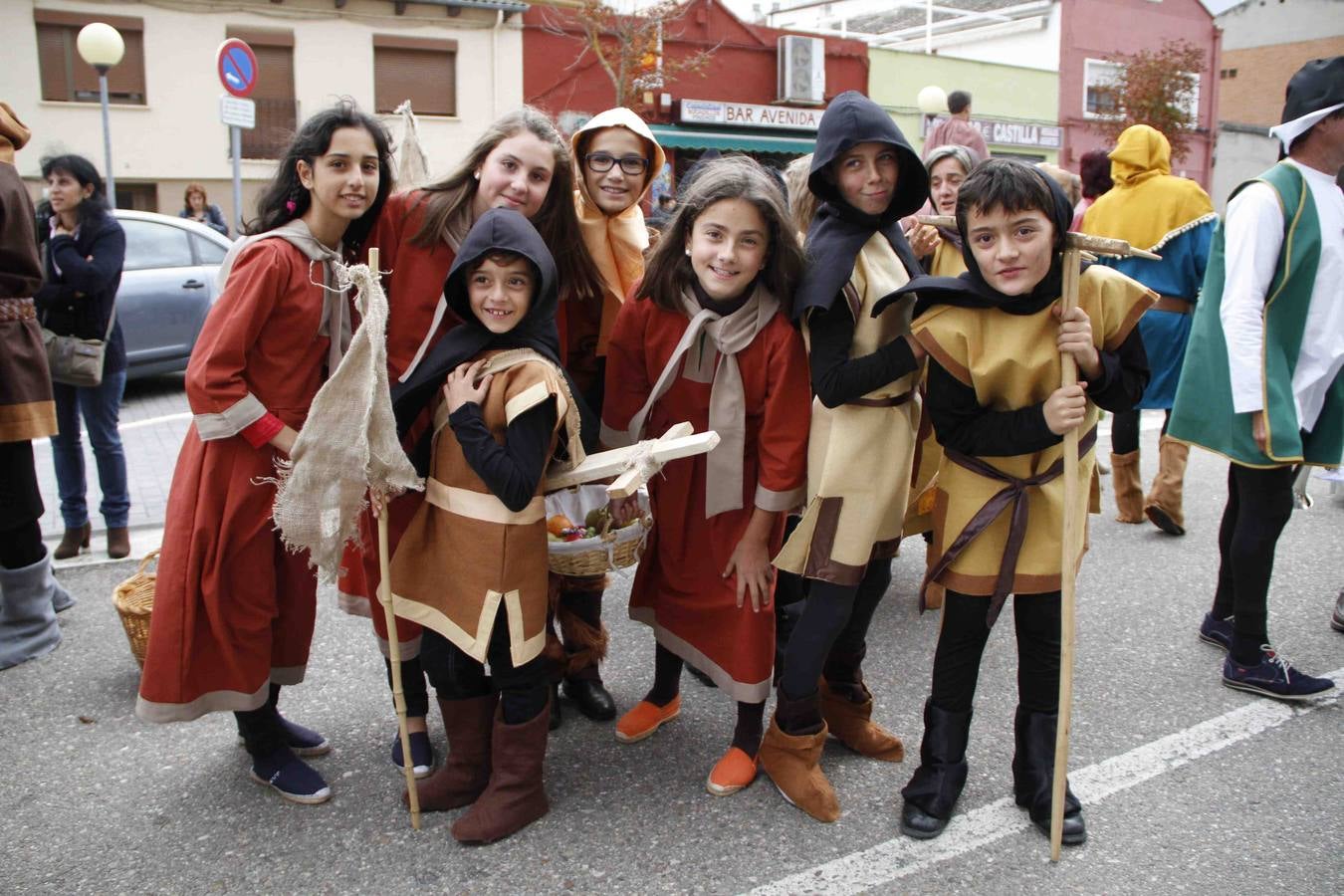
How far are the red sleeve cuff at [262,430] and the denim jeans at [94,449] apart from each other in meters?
2.67

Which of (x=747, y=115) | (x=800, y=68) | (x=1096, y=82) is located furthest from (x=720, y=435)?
(x=1096, y=82)

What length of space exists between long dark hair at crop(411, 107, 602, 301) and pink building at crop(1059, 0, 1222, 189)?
83.2 ft

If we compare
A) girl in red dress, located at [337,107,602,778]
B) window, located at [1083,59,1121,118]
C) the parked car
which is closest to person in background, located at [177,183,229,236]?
the parked car

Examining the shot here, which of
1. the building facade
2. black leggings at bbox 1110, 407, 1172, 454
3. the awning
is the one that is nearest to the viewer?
black leggings at bbox 1110, 407, 1172, 454

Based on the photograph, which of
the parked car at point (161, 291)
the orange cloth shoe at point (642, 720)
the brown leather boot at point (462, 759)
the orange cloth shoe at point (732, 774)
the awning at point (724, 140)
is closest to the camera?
the brown leather boot at point (462, 759)

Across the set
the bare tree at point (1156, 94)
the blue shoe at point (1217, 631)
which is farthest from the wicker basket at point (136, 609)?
the bare tree at point (1156, 94)

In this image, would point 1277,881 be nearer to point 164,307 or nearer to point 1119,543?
point 1119,543

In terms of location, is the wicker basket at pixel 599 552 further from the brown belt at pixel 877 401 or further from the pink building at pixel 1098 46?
the pink building at pixel 1098 46

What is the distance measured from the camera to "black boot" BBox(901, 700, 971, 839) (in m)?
2.78

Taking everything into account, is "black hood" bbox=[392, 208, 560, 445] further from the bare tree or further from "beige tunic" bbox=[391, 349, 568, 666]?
the bare tree

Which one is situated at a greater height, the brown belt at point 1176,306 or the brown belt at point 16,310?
the brown belt at point 16,310

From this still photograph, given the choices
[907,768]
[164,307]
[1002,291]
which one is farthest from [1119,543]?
[164,307]

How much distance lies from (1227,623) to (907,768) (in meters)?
1.69

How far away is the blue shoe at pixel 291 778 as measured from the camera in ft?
9.63
